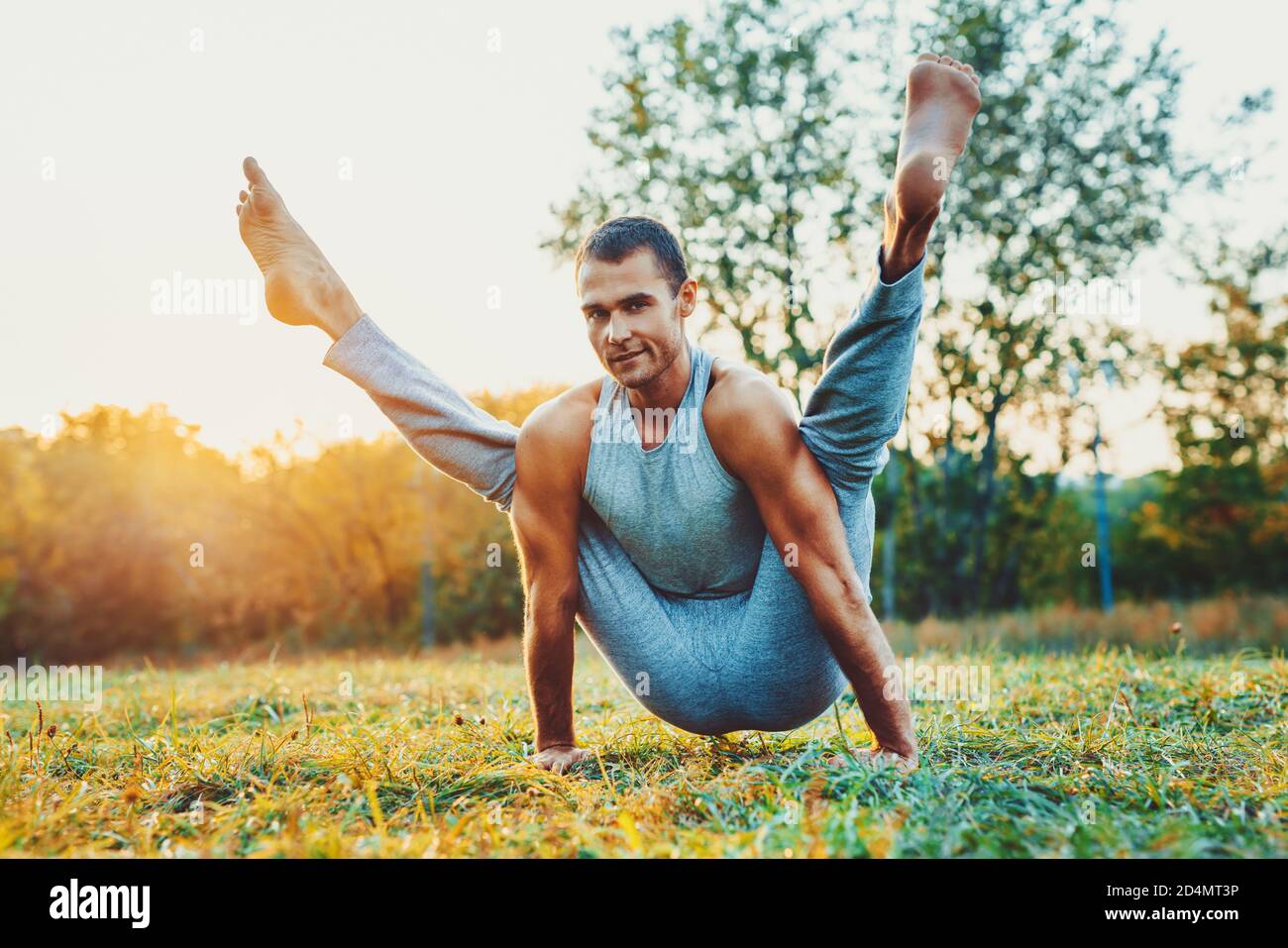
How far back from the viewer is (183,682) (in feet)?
21.0

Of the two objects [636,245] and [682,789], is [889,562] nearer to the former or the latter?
[636,245]

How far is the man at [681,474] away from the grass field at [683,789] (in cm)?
27

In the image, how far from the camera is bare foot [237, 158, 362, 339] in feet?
10.6

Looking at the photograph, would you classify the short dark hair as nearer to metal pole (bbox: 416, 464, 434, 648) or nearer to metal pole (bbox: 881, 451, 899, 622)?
metal pole (bbox: 881, 451, 899, 622)

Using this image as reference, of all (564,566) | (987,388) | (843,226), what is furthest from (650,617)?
(987,388)

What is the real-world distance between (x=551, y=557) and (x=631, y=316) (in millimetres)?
828

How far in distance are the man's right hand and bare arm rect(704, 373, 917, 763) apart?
90 cm

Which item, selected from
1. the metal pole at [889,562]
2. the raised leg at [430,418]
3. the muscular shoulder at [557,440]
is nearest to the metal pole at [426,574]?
the metal pole at [889,562]

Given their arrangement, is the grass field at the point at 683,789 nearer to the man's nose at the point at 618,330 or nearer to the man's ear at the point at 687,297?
the man's nose at the point at 618,330

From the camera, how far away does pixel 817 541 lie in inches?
107

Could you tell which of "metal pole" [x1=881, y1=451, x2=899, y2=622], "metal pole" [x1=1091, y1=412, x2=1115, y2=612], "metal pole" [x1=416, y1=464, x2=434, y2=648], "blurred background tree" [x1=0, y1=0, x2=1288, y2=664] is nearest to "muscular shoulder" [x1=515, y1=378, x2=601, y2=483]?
"blurred background tree" [x1=0, y1=0, x2=1288, y2=664]

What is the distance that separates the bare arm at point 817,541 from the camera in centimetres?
271

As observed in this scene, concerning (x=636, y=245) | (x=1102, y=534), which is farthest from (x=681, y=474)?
(x=1102, y=534)
